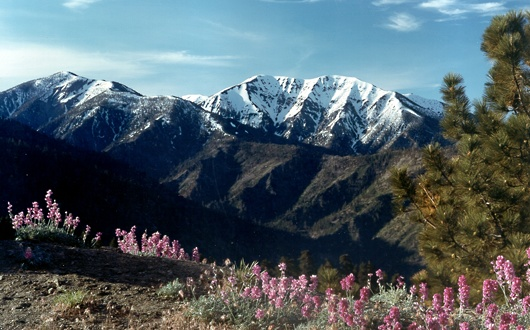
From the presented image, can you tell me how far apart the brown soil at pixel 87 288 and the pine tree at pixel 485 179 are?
4922 mm

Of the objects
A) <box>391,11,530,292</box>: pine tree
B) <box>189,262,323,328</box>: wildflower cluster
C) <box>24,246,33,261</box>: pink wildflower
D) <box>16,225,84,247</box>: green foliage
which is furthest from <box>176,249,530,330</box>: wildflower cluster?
<box>16,225,84,247</box>: green foliage

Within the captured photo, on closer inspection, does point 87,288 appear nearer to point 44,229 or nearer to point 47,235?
point 47,235

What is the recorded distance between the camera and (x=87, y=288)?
706 cm

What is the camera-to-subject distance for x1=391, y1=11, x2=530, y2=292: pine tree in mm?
9195

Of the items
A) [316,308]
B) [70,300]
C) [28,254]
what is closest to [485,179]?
[316,308]

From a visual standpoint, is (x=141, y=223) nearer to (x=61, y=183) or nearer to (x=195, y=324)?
(x=61, y=183)

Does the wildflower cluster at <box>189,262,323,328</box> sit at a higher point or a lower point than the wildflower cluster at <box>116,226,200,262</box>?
higher

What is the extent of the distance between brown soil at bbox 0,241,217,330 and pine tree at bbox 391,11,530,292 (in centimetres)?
492

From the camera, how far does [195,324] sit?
5434 millimetres

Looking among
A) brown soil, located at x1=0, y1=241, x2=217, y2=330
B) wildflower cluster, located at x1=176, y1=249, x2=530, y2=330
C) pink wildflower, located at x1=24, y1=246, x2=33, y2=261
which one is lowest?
brown soil, located at x1=0, y1=241, x2=217, y2=330

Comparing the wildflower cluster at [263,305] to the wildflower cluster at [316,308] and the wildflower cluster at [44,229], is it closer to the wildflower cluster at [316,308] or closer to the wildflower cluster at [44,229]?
the wildflower cluster at [316,308]


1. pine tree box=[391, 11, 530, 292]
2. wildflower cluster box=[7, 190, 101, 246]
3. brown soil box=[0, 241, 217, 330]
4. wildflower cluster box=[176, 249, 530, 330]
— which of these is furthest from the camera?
wildflower cluster box=[7, 190, 101, 246]

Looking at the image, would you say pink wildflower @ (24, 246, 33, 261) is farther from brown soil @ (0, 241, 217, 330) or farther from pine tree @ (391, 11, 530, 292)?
pine tree @ (391, 11, 530, 292)

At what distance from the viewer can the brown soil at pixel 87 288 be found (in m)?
5.86
